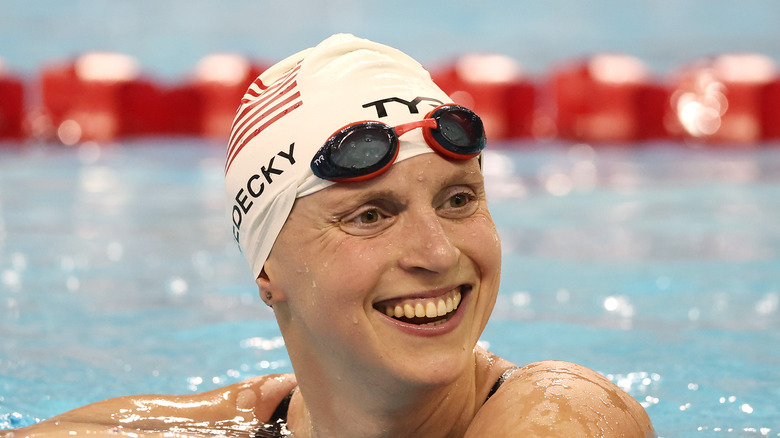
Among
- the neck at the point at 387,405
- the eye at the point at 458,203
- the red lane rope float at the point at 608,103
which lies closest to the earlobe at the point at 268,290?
the neck at the point at 387,405

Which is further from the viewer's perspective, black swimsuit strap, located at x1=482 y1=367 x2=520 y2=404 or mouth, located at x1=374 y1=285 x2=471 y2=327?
black swimsuit strap, located at x1=482 y1=367 x2=520 y2=404

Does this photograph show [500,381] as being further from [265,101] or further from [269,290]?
[265,101]

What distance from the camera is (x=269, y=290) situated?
2.27 metres

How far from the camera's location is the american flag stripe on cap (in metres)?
2.26

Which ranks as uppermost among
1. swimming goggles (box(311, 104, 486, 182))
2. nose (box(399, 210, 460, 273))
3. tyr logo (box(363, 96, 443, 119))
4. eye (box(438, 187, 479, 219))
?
tyr logo (box(363, 96, 443, 119))

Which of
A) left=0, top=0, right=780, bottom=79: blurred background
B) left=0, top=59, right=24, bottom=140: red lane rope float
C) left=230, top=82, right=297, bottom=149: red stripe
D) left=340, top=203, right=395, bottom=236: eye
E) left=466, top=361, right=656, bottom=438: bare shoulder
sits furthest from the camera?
left=0, top=0, right=780, bottom=79: blurred background

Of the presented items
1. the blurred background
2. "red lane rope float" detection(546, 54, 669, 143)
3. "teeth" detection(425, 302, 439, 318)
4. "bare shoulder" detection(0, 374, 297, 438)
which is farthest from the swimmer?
the blurred background

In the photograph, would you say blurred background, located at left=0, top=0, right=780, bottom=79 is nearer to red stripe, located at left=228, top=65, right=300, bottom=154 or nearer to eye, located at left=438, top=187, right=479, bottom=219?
red stripe, located at left=228, top=65, right=300, bottom=154

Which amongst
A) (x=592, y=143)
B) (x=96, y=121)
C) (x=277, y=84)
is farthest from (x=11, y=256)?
(x=592, y=143)

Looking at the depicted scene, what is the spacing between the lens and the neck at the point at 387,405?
209cm

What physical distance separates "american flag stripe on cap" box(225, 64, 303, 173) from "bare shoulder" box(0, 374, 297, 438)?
774mm

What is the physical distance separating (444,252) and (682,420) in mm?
1728

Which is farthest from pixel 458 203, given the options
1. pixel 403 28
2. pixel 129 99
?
pixel 403 28

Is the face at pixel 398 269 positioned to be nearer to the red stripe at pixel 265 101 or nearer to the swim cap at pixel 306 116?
the swim cap at pixel 306 116
